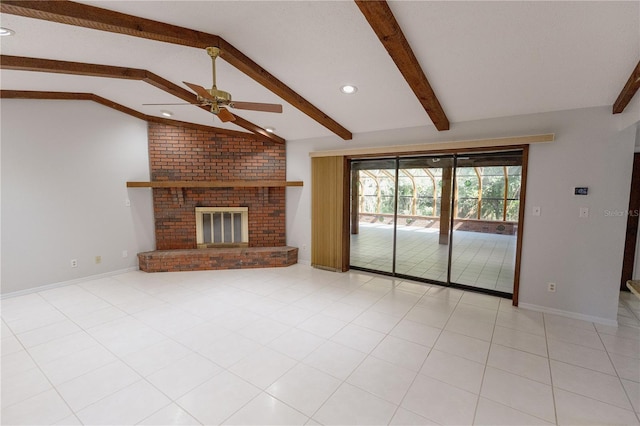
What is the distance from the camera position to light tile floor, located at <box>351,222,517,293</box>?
4562 mm

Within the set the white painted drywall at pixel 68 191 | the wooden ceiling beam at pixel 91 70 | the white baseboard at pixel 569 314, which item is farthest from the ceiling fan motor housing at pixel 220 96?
the white baseboard at pixel 569 314

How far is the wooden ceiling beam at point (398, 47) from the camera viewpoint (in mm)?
1962

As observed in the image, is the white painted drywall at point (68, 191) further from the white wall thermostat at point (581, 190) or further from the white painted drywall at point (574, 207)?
the white wall thermostat at point (581, 190)

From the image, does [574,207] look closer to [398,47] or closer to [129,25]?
[398,47]

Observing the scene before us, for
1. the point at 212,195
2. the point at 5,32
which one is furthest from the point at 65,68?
the point at 212,195

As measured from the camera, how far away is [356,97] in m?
3.58

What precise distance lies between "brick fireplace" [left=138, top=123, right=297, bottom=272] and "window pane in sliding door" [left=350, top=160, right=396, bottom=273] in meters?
1.43

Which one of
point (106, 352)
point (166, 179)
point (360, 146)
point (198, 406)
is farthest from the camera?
point (166, 179)

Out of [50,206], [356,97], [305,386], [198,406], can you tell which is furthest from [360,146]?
[50,206]

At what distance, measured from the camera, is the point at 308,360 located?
2520 millimetres

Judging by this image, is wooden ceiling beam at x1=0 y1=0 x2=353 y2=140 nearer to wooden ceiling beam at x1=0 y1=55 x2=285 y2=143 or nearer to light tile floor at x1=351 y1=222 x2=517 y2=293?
wooden ceiling beam at x1=0 y1=55 x2=285 y2=143

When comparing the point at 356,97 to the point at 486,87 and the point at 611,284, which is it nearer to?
the point at 486,87

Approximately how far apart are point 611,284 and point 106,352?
5295 millimetres

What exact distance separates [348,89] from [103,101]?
399 cm
